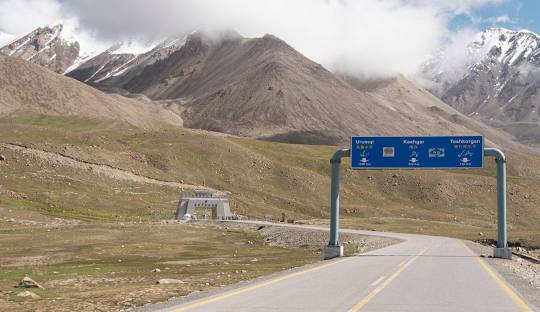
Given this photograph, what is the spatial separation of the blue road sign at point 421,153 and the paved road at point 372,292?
13.6 metres

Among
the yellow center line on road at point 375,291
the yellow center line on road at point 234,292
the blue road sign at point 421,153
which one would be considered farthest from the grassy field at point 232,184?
the yellow center line on road at point 234,292

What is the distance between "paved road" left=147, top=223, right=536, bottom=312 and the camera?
1730 centimetres

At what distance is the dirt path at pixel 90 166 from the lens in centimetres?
13750

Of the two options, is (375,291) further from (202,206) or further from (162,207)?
(162,207)

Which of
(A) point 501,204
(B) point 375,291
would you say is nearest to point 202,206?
(A) point 501,204

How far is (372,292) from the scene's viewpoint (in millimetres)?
20547

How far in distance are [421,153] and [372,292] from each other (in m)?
24.4

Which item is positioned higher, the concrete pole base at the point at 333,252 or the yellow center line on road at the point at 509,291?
the concrete pole base at the point at 333,252

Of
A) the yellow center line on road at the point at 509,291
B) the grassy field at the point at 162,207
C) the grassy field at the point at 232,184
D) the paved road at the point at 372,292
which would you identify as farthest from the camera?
the grassy field at the point at 232,184

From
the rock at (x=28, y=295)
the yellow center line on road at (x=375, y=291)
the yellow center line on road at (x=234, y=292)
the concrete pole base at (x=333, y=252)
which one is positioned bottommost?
the rock at (x=28, y=295)

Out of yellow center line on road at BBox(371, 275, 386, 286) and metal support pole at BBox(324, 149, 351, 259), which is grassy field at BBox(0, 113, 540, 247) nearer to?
metal support pole at BBox(324, 149, 351, 259)

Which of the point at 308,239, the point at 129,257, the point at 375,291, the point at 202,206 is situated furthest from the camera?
the point at 202,206

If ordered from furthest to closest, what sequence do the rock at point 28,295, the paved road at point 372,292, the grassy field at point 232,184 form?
the grassy field at point 232,184, the rock at point 28,295, the paved road at point 372,292

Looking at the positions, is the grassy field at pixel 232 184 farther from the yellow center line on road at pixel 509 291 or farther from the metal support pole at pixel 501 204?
the yellow center line on road at pixel 509 291
